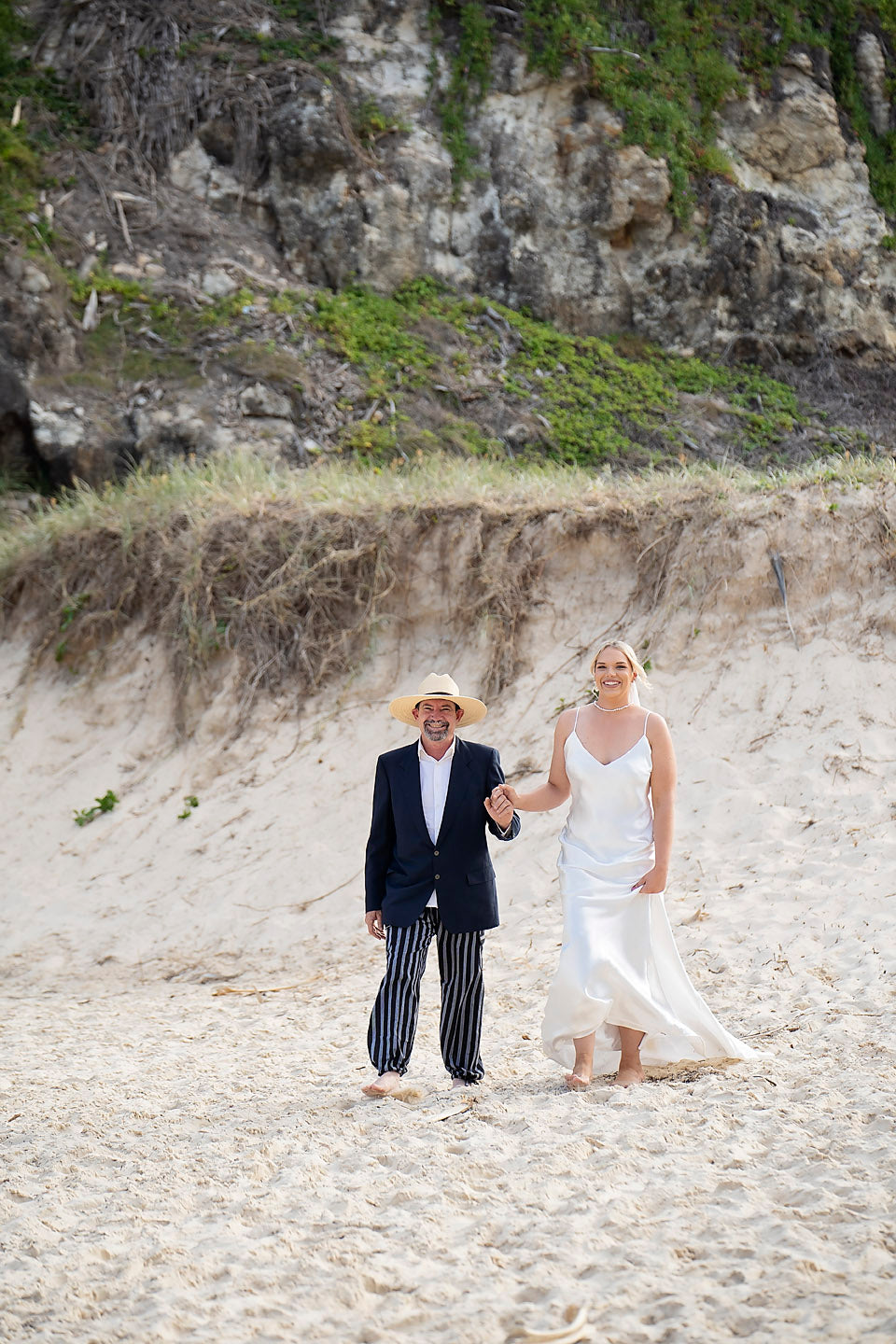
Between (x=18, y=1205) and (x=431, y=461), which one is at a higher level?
(x=431, y=461)

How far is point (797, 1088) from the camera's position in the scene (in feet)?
14.0

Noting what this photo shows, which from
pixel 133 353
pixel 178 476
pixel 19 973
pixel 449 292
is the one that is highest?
pixel 449 292

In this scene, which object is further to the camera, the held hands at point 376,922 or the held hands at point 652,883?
the held hands at point 376,922

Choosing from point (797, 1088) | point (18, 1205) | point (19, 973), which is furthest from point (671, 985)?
point (19, 973)

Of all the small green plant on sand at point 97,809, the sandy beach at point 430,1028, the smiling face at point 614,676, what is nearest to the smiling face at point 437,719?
the smiling face at point 614,676

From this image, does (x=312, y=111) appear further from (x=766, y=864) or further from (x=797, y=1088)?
(x=797, y=1088)

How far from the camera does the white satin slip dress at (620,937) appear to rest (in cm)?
436

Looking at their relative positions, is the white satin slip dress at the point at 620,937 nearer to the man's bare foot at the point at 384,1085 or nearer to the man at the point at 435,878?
the man at the point at 435,878

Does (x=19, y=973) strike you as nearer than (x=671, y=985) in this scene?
No

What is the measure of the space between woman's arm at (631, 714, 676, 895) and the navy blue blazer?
56cm

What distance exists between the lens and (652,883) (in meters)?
4.41

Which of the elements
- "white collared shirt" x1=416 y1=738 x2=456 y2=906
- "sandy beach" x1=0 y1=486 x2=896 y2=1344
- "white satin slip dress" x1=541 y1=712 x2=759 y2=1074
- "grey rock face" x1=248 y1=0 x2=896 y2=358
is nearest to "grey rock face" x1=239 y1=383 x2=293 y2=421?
"grey rock face" x1=248 y1=0 x2=896 y2=358

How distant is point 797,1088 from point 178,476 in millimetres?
8890

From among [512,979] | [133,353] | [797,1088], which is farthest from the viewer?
[133,353]
